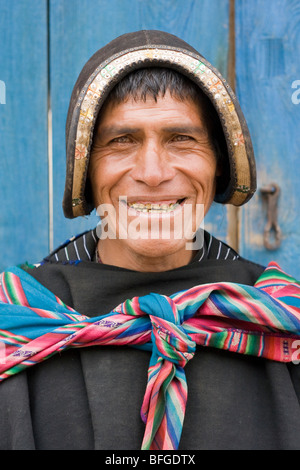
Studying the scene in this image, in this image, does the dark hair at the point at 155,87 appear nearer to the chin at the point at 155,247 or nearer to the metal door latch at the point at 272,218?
the chin at the point at 155,247

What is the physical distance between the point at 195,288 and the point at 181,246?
0.50ft

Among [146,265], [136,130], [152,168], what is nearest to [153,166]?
[152,168]

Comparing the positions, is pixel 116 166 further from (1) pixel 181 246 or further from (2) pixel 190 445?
(2) pixel 190 445

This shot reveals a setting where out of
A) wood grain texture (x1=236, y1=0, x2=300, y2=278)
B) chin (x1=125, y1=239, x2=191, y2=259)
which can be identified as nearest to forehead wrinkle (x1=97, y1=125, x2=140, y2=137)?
chin (x1=125, y1=239, x2=191, y2=259)

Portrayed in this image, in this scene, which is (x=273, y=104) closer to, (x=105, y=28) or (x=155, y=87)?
(x=105, y=28)

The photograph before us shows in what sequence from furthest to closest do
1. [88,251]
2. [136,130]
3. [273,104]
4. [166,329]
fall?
[273,104], [88,251], [136,130], [166,329]

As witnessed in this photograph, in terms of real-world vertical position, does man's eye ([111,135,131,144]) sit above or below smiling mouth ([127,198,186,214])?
above

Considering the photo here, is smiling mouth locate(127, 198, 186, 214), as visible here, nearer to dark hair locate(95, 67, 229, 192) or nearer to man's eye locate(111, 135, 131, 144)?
man's eye locate(111, 135, 131, 144)

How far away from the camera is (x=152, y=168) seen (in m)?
1.59

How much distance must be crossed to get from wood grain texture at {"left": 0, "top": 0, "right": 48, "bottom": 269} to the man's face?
0.86m

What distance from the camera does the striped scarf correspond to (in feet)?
4.88

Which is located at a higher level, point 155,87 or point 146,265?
point 155,87

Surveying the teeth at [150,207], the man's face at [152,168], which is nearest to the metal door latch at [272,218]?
the man's face at [152,168]

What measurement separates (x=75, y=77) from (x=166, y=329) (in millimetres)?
1424
